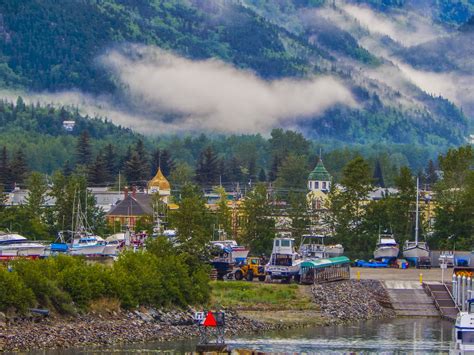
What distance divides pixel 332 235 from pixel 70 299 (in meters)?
70.1

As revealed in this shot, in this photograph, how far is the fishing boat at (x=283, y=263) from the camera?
125 m

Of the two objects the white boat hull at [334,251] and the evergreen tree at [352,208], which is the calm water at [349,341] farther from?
the evergreen tree at [352,208]

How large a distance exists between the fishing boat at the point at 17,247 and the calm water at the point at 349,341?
40.4 m

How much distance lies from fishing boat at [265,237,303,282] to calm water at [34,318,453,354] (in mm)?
19219

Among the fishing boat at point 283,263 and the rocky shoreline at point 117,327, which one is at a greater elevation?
the fishing boat at point 283,263


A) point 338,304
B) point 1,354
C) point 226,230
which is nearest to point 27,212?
point 226,230

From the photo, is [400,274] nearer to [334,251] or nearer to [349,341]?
[334,251]

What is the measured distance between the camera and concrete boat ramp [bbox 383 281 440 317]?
372ft

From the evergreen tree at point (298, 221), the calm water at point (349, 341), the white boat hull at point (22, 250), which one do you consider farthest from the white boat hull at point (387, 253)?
the calm water at point (349, 341)

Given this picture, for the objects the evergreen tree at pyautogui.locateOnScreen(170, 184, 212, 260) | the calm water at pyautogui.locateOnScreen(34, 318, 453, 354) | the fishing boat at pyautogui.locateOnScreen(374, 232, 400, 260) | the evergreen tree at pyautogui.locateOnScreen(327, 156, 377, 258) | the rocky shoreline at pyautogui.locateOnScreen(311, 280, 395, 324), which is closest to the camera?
the calm water at pyautogui.locateOnScreen(34, 318, 453, 354)

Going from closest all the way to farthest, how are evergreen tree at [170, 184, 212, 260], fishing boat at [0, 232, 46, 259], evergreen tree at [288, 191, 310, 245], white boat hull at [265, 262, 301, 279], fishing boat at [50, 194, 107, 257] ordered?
evergreen tree at [170, 184, 212, 260], white boat hull at [265, 262, 301, 279], fishing boat at [0, 232, 46, 259], fishing boat at [50, 194, 107, 257], evergreen tree at [288, 191, 310, 245]

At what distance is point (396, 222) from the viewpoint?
507ft

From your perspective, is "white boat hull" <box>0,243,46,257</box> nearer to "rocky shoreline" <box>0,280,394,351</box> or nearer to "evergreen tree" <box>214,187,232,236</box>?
"evergreen tree" <box>214,187,232,236</box>

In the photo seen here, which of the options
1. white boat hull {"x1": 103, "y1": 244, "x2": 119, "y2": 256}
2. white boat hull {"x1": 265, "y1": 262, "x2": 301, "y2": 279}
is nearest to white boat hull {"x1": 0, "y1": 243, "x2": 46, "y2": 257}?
white boat hull {"x1": 103, "y1": 244, "x2": 119, "y2": 256}
